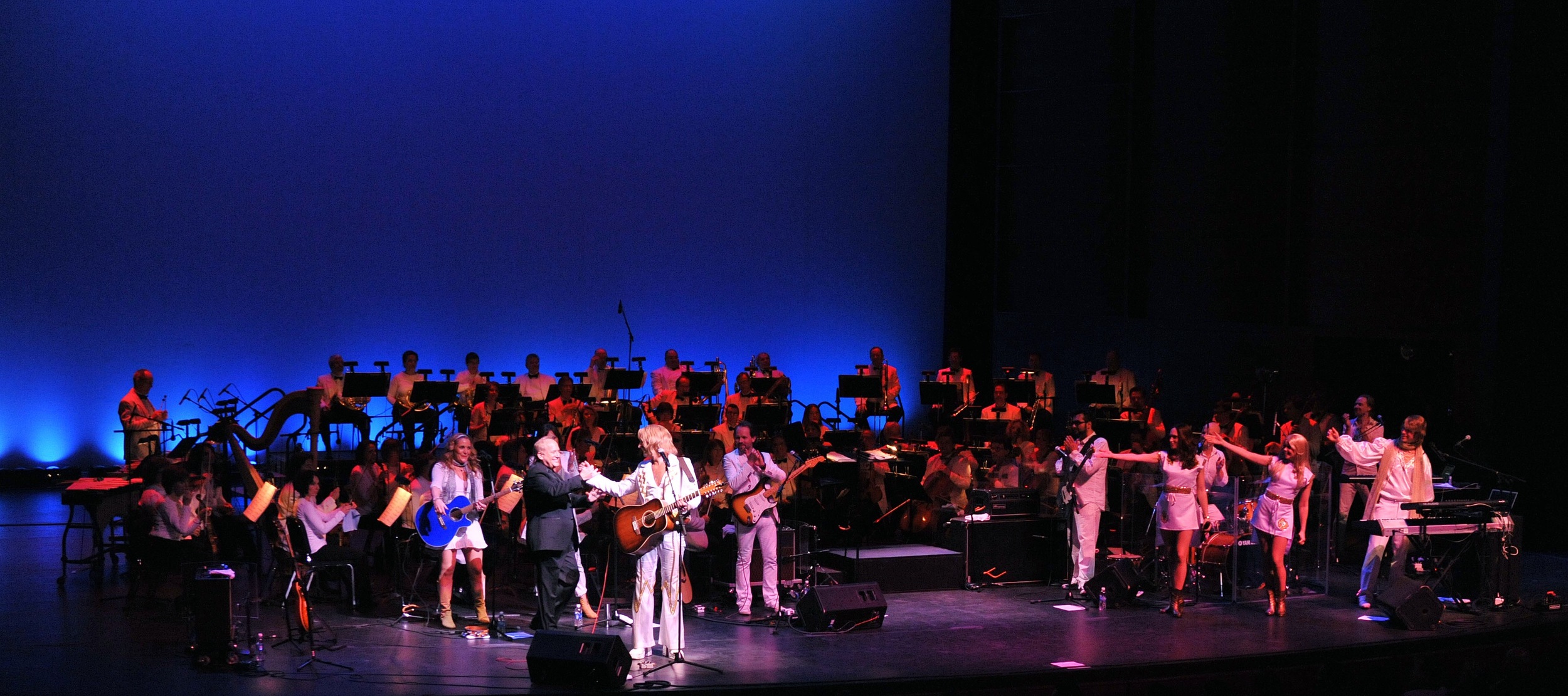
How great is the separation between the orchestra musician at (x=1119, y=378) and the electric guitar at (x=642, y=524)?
7.98 meters

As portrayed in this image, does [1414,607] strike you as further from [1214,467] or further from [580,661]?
[580,661]

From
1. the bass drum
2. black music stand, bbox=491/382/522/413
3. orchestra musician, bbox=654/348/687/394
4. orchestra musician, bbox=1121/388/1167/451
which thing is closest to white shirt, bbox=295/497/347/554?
black music stand, bbox=491/382/522/413

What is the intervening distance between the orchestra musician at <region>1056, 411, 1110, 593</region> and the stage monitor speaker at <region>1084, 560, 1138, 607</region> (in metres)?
0.25

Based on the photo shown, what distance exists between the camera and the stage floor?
7.99m

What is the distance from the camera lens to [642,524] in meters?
8.23

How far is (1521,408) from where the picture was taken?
13.1 meters

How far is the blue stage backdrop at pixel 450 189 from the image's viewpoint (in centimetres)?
1459

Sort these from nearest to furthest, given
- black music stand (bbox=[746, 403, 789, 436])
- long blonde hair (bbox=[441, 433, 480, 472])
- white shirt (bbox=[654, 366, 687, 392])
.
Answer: long blonde hair (bbox=[441, 433, 480, 472]) < black music stand (bbox=[746, 403, 789, 436]) < white shirt (bbox=[654, 366, 687, 392])

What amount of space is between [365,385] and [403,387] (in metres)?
1.64

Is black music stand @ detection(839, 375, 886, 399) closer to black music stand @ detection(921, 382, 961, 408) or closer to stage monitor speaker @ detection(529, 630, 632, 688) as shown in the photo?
black music stand @ detection(921, 382, 961, 408)

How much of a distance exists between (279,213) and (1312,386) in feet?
40.0

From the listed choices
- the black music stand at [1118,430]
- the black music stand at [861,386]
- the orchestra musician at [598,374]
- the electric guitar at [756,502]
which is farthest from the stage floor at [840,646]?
the orchestra musician at [598,374]

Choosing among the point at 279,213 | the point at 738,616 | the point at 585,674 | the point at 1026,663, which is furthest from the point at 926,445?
the point at 279,213

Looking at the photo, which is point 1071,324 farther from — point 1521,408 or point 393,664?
point 393,664
